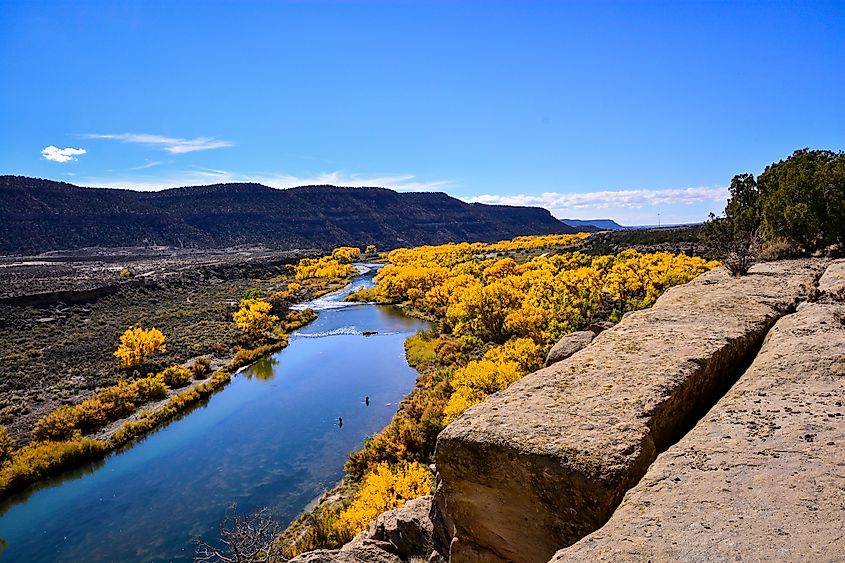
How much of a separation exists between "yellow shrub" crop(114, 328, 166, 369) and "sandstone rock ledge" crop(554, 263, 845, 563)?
45.5 metres

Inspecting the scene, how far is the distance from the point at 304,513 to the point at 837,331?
20606 millimetres

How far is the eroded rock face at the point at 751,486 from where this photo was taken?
400cm

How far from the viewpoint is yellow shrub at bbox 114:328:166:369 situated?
138 feet

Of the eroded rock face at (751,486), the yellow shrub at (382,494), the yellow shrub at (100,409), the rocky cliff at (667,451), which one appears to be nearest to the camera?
the eroded rock face at (751,486)

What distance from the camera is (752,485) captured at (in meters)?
4.70

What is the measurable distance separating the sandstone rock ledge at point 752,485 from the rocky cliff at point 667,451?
2cm

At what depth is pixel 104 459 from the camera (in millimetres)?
28922

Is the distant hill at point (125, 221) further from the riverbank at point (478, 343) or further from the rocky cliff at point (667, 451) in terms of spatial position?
the rocky cliff at point (667, 451)

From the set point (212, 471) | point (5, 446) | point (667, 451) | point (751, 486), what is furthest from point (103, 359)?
point (751, 486)

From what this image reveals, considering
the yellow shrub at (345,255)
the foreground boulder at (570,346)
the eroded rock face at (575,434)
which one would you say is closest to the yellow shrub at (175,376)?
the foreground boulder at (570,346)

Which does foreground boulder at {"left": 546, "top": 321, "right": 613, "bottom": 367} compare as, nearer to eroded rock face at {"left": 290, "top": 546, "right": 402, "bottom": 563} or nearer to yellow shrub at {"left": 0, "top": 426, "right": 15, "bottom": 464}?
eroded rock face at {"left": 290, "top": 546, "right": 402, "bottom": 563}


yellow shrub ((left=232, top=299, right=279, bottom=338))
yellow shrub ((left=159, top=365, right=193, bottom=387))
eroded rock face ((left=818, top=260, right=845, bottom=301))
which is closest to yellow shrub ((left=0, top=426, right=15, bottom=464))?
yellow shrub ((left=159, top=365, right=193, bottom=387))

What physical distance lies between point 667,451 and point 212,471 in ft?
88.8

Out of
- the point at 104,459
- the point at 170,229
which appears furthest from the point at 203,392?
the point at 170,229
